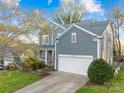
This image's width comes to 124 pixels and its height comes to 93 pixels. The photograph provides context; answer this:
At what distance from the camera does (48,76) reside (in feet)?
68.8

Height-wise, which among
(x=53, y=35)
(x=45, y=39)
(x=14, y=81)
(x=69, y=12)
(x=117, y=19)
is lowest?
(x=14, y=81)

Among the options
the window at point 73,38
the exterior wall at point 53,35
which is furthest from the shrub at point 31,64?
the window at point 73,38

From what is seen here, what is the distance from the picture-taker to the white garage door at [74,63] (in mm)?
21375

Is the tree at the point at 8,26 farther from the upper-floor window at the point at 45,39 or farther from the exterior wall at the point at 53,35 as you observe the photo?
the exterior wall at the point at 53,35

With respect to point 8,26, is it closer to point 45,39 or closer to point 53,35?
point 45,39

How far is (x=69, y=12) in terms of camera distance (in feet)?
149

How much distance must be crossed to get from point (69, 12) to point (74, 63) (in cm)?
2474

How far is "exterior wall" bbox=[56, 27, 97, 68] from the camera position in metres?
20.9

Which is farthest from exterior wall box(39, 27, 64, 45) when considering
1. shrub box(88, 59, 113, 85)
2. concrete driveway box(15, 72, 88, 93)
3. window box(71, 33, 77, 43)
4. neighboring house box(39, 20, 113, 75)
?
shrub box(88, 59, 113, 85)

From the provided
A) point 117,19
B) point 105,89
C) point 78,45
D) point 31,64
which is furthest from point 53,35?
point 117,19

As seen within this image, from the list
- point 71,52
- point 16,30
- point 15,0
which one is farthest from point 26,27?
point 71,52

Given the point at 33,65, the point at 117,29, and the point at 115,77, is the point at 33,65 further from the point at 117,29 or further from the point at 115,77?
the point at 117,29

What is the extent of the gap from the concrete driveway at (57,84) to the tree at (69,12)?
25.8 meters

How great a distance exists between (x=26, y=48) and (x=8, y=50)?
8.54 ft
